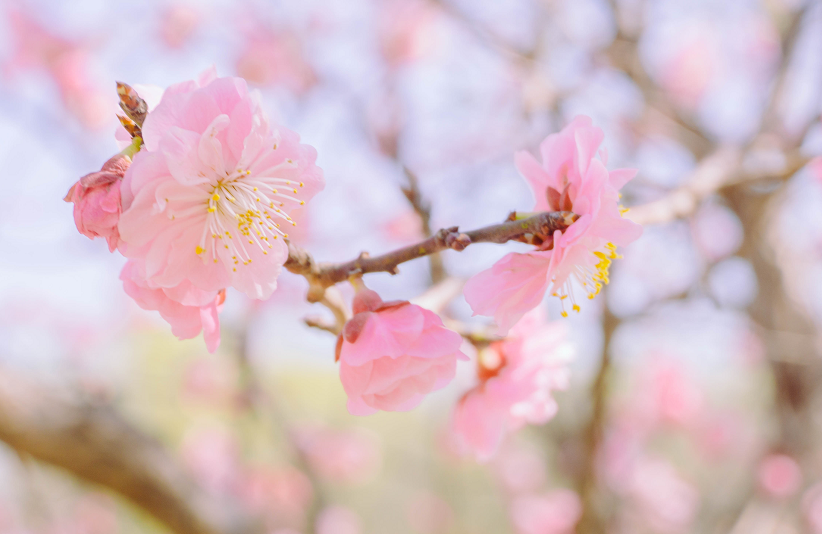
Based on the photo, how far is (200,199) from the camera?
1.47 ft

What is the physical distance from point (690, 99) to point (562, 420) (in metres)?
2.21

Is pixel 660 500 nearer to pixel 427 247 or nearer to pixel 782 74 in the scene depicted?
pixel 782 74

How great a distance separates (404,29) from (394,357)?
10.3ft

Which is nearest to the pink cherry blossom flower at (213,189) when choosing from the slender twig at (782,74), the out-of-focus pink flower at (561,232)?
the out-of-focus pink flower at (561,232)

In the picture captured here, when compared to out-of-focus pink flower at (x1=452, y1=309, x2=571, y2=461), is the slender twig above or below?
above

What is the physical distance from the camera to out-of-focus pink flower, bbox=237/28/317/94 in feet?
8.74

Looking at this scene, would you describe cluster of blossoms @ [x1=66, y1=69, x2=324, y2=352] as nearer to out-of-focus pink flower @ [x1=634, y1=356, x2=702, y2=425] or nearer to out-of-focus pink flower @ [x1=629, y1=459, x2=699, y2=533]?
out-of-focus pink flower @ [x1=629, y1=459, x2=699, y2=533]

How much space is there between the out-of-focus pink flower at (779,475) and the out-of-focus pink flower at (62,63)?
3.69 metres

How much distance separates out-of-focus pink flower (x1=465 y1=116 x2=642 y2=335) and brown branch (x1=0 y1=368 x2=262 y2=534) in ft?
3.73

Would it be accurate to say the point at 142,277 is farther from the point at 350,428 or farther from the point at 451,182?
the point at 350,428

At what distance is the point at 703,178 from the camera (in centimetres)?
88

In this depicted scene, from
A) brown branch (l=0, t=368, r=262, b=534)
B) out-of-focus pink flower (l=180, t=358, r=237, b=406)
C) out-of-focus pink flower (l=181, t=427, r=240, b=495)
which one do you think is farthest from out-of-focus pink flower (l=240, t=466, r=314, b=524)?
brown branch (l=0, t=368, r=262, b=534)

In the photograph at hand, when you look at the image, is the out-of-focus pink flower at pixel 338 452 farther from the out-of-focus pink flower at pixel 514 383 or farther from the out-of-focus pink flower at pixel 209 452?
the out-of-focus pink flower at pixel 514 383

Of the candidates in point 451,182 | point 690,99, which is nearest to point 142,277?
point 451,182
